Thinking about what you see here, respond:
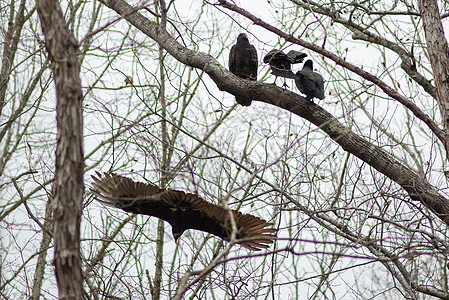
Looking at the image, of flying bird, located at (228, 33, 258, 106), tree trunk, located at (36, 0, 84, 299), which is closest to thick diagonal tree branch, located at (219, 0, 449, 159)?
flying bird, located at (228, 33, 258, 106)

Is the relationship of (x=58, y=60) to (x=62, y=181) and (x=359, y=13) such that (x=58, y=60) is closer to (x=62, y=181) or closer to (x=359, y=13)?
(x=62, y=181)

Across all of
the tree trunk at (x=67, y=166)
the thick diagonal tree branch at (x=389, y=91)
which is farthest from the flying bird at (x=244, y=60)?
the tree trunk at (x=67, y=166)

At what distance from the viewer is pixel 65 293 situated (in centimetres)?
206

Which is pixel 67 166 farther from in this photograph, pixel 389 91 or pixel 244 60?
pixel 244 60

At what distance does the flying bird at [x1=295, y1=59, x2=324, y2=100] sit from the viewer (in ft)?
12.0

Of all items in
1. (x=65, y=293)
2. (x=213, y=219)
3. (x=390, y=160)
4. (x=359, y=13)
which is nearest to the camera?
(x=65, y=293)

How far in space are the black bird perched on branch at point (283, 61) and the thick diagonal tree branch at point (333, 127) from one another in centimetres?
28

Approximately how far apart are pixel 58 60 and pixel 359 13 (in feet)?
11.8

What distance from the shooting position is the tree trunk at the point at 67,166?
6.78 ft

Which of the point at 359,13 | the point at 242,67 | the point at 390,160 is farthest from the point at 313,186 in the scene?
the point at 359,13

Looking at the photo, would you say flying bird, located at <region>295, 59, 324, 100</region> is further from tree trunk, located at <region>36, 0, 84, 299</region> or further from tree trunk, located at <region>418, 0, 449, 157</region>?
tree trunk, located at <region>36, 0, 84, 299</region>

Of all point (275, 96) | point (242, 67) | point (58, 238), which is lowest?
point (58, 238)

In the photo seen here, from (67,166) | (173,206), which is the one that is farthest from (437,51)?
(67,166)

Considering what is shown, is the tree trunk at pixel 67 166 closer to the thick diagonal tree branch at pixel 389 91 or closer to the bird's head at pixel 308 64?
the thick diagonal tree branch at pixel 389 91
